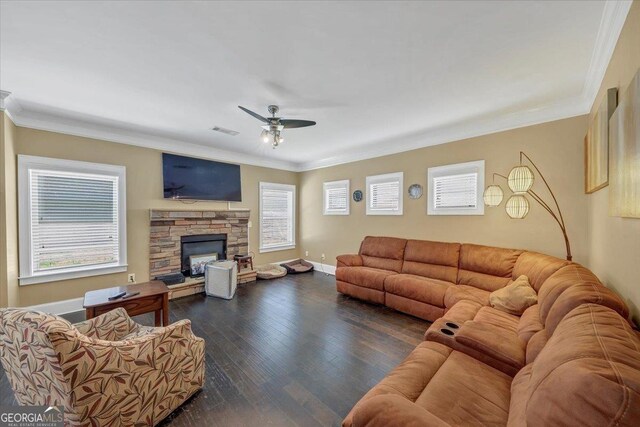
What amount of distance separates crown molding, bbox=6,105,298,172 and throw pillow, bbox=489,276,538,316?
5.10 metres

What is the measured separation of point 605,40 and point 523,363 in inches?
96.4

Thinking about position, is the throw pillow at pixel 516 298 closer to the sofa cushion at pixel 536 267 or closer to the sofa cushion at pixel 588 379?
the sofa cushion at pixel 536 267

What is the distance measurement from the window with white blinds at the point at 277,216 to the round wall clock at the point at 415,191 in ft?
10.5

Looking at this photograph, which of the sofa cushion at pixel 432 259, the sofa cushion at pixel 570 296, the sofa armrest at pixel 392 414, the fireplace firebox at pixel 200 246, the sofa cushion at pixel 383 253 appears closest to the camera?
the sofa armrest at pixel 392 414

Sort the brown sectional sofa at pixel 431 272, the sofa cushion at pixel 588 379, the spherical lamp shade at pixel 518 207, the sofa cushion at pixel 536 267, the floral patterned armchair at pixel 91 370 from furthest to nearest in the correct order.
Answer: the spherical lamp shade at pixel 518 207 → the brown sectional sofa at pixel 431 272 → the sofa cushion at pixel 536 267 → the floral patterned armchair at pixel 91 370 → the sofa cushion at pixel 588 379

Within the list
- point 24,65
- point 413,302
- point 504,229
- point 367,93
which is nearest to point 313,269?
point 413,302

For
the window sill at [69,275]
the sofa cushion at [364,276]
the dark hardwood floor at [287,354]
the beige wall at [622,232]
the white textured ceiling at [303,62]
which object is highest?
the white textured ceiling at [303,62]

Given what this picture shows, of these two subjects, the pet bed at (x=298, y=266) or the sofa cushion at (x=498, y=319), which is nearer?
the sofa cushion at (x=498, y=319)

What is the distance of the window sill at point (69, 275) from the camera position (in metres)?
3.32

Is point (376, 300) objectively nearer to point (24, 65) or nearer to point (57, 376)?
point (57, 376)

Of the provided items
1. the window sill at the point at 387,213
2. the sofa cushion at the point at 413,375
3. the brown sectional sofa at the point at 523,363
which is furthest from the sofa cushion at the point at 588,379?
the window sill at the point at 387,213

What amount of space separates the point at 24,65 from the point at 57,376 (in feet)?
9.09

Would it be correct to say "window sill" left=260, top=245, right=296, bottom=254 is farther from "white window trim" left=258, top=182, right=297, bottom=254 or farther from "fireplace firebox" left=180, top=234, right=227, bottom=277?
"fireplace firebox" left=180, top=234, right=227, bottom=277

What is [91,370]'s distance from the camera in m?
1.38
